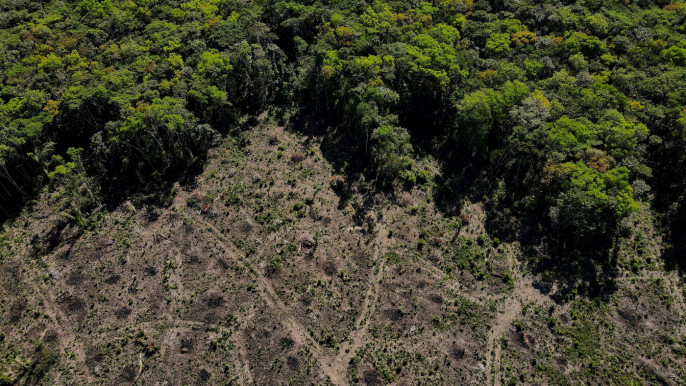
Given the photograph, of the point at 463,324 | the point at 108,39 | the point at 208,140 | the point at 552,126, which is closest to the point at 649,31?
the point at 552,126

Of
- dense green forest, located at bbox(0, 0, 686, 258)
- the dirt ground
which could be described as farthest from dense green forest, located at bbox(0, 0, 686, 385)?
dense green forest, located at bbox(0, 0, 686, 258)

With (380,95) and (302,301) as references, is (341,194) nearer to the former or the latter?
(380,95)

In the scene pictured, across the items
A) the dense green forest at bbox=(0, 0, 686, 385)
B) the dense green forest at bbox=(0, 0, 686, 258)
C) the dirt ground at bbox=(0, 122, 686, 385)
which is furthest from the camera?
the dense green forest at bbox=(0, 0, 686, 258)

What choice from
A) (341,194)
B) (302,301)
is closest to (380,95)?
(341,194)

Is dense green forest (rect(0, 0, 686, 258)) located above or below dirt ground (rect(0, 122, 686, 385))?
above

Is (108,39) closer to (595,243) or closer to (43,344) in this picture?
(43,344)

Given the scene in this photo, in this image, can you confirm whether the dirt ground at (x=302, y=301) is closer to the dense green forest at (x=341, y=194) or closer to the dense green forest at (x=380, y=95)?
the dense green forest at (x=341, y=194)

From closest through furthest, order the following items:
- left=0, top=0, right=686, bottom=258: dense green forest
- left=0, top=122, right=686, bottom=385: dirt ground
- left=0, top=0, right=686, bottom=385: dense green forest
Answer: left=0, top=122, right=686, bottom=385: dirt ground < left=0, top=0, right=686, bottom=385: dense green forest < left=0, top=0, right=686, bottom=258: dense green forest

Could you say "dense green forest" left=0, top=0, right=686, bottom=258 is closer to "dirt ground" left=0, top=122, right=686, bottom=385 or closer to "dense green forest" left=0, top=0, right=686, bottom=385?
"dense green forest" left=0, top=0, right=686, bottom=385
